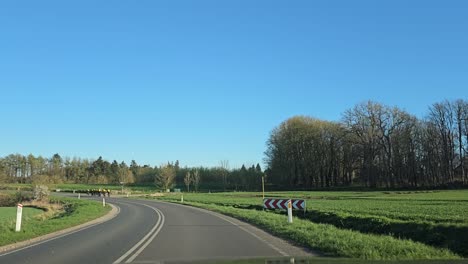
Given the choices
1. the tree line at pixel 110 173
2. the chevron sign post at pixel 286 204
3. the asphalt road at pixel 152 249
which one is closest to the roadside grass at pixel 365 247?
the asphalt road at pixel 152 249

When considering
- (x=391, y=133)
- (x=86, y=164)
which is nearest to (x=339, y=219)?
(x=391, y=133)

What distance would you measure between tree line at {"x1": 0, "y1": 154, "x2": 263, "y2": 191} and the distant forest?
36 cm

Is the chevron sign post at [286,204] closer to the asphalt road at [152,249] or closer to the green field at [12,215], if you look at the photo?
the asphalt road at [152,249]

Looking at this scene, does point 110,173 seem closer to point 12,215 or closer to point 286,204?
point 12,215

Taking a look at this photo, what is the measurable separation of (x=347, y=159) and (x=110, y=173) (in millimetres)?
95746

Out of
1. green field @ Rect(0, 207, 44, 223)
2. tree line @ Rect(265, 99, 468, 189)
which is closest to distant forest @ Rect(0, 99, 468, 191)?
tree line @ Rect(265, 99, 468, 189)

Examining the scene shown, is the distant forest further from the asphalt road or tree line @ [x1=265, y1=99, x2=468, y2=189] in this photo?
the asphalt road

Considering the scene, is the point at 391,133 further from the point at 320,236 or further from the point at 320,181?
the point at 320,236

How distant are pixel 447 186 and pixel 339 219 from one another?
276ft

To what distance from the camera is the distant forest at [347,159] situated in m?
111

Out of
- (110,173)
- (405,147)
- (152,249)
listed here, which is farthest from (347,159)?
(152,249)

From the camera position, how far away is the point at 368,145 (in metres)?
112

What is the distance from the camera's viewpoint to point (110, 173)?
18562cm

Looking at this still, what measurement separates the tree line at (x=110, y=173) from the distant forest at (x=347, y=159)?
36 centimetres
